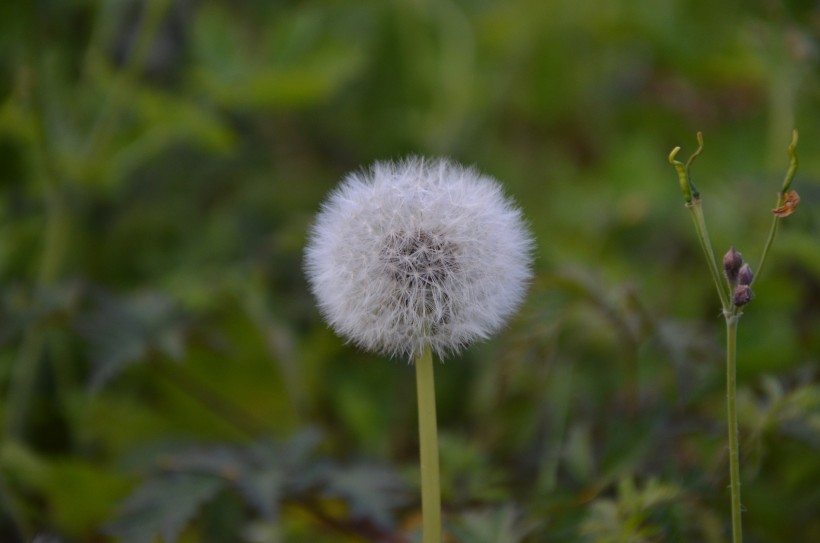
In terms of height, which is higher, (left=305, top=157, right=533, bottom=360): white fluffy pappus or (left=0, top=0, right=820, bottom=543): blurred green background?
(left=0, top=0, right=820, bottom=543): blurred green background

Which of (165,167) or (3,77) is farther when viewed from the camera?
(165,167)

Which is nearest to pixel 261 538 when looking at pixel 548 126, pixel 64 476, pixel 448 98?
pixel 64 476

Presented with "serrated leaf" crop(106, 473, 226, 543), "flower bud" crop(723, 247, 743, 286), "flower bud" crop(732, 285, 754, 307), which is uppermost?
"flower bud" crop(723, 247, 743, 286)

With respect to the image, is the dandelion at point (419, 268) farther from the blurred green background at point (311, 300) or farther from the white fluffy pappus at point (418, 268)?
the blurred green background at point (311, 300)

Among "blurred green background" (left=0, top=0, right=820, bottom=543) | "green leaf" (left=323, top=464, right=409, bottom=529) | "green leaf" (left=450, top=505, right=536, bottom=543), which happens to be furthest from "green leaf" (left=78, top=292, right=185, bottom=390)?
"green leaf" (left=450, top=505, right=536, bottom=543)

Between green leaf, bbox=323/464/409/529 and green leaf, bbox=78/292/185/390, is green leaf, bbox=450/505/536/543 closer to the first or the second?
green leaf, bbox=323/464/409/529

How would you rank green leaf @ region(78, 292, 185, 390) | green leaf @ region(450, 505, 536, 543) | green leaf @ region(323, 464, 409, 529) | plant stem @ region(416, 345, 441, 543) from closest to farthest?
1. plant stem @ region(416, 345, 441, 543)
2. green leaf @ region(450, 505, 536, 543)
3. green leaf @ region(323, 464, 409, 529)
4. green leaf @ region(78, 292, 185, 390)

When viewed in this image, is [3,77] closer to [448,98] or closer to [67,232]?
[67,232]

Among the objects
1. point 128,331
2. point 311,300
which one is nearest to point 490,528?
point 128,331
